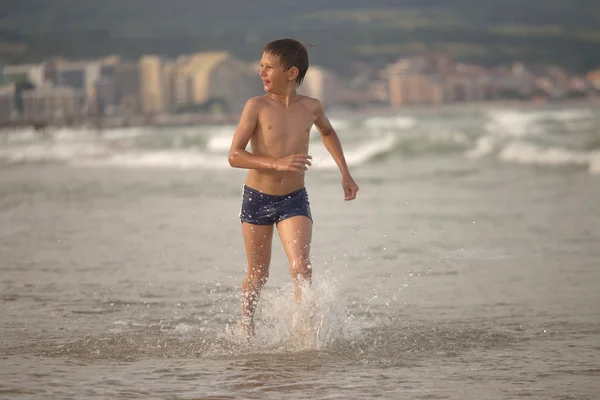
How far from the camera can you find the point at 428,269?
858 cm

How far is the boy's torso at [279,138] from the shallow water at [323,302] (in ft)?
1.91

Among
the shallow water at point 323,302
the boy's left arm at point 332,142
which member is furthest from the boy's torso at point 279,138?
the shallow water at point 323,302

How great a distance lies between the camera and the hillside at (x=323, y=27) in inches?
4968

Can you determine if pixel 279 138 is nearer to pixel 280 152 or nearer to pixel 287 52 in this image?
pixel 280 152

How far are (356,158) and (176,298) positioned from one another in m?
23.3

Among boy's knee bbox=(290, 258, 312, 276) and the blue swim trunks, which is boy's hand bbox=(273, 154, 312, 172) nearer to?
the blue swim trunks

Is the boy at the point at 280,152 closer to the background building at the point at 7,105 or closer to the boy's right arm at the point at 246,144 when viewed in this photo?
the boy's right arm at the point at 246,144

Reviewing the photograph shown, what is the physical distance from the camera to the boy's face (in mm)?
5695

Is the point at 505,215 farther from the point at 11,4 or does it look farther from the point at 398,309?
the point at 11,4

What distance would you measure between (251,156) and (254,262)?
663mm

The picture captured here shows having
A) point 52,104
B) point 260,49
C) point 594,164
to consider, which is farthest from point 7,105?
point 594,164

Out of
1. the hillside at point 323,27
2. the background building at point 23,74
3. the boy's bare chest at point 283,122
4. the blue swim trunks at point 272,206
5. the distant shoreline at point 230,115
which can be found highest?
the hillside at point 323,27

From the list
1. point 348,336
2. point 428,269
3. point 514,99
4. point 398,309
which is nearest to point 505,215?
point 428,269

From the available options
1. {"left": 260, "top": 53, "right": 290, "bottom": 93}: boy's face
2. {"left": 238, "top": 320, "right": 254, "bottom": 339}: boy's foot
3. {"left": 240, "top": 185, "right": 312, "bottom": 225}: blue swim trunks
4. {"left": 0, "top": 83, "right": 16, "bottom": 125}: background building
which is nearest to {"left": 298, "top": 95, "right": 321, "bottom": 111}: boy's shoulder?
{"left": 260, "top": 53, "right": 290, "bottom": 93}: boy's face
